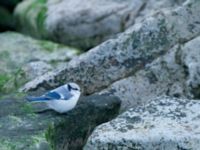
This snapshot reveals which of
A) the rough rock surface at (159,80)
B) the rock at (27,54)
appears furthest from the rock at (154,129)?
the rock at (27,54)

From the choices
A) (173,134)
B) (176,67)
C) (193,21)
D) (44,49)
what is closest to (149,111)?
(173,134)

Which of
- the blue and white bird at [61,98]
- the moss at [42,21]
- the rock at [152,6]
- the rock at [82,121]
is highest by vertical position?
the blue and white bird at [61,98]

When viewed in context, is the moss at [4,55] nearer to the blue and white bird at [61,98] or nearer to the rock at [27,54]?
the rock at [27,54]

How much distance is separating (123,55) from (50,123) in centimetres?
186

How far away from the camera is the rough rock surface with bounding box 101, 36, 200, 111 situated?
6.88 m

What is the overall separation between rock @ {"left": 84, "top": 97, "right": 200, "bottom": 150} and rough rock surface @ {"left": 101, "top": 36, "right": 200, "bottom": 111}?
1079 mm

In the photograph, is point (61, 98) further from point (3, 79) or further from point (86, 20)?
point (86, 20)

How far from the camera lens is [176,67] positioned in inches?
273

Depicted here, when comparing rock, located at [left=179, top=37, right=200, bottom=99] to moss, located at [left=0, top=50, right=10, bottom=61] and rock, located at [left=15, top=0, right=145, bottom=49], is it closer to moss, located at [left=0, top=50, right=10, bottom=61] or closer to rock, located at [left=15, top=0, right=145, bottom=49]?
rock, located at [left=15, top=0, right=145, bottom=49]

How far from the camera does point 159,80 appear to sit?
7.00 m

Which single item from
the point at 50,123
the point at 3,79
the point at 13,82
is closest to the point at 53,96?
the point at 50,123

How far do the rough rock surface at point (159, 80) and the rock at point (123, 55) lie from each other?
0.11 metres

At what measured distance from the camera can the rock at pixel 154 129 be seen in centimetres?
510

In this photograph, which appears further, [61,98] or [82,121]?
[82,121]
